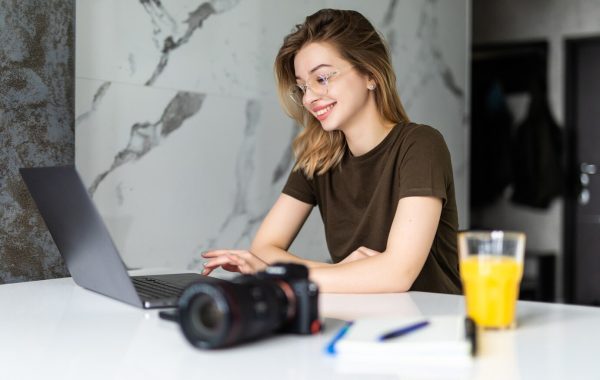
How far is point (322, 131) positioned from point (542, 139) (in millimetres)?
3285

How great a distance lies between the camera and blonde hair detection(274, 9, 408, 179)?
1.78 metres

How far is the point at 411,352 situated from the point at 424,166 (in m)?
0.80

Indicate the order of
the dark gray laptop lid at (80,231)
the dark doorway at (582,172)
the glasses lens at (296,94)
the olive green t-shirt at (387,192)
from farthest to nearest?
the dark doorway at (582,172), the glasses lens at (296,94), the olive green t-shirt at (387,192), the dark gray laptop lid at (80,231)

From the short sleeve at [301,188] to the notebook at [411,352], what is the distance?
103cm

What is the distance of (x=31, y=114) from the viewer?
5.73ft

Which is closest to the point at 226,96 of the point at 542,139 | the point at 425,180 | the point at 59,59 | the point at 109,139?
the point at 109,139

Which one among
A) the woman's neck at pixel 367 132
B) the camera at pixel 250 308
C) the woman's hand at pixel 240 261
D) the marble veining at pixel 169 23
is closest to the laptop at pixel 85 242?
the woman's hand at pixel 240 261

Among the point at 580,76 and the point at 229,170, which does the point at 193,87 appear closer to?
the point at 229,170

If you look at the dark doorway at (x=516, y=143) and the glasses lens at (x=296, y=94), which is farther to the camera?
the dark doorway at (x=516, y=143)

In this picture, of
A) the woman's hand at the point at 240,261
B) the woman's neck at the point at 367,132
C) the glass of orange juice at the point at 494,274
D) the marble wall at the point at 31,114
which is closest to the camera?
the glass of orange juice at the point at 494,274

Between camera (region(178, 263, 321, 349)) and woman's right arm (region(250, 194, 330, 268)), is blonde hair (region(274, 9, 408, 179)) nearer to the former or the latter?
woman's right arm (region(250, 194, 330, 268))

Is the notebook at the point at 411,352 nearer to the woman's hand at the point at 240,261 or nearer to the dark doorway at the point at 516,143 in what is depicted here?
the woman's hand at the point at 240,261

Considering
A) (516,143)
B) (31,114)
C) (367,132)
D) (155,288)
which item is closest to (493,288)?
(155,288)

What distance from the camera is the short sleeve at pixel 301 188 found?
Result: 1.88 metres
